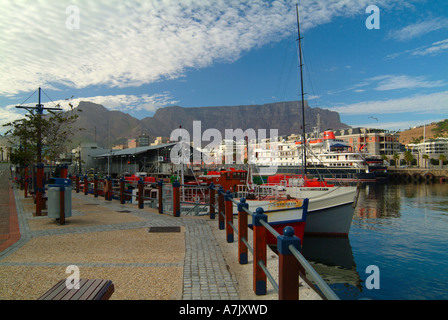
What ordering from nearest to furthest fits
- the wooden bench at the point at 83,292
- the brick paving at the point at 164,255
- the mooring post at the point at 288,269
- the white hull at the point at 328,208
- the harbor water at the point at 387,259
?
1. the wooden bench at the point at 83,292
2. the mooring post at the point at 288,269
3. the brick paving at the point at 164,255
4. the harbor water at the point at 387,259
5. the white hull at the point at 328,208

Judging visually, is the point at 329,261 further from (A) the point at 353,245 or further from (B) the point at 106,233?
(B) the point at 106,233

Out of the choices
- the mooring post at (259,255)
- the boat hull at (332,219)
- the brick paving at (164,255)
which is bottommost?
the boat hull at (332,219)

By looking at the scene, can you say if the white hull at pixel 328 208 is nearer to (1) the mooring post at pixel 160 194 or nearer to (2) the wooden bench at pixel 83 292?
(1) the mooring post at pixel 160 194

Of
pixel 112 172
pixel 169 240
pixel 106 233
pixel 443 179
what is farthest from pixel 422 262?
pixel 443 179

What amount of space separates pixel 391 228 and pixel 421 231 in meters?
1.81

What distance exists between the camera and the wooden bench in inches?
109

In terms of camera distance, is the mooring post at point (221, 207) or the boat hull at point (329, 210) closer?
the mooring post at point (221, 207)

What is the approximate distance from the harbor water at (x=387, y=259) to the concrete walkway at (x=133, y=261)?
157 inches

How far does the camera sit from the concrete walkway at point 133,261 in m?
4.55

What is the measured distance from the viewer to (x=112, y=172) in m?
55.7

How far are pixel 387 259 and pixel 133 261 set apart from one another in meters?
13.5

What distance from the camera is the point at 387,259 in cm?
1459

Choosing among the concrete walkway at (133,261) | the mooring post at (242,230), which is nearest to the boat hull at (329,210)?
the concrete walkway at (133,261)

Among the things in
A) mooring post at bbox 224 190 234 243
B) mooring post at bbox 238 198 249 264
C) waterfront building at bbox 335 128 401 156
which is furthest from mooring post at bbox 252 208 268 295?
waterfront building at bbox 335 128 401 156
